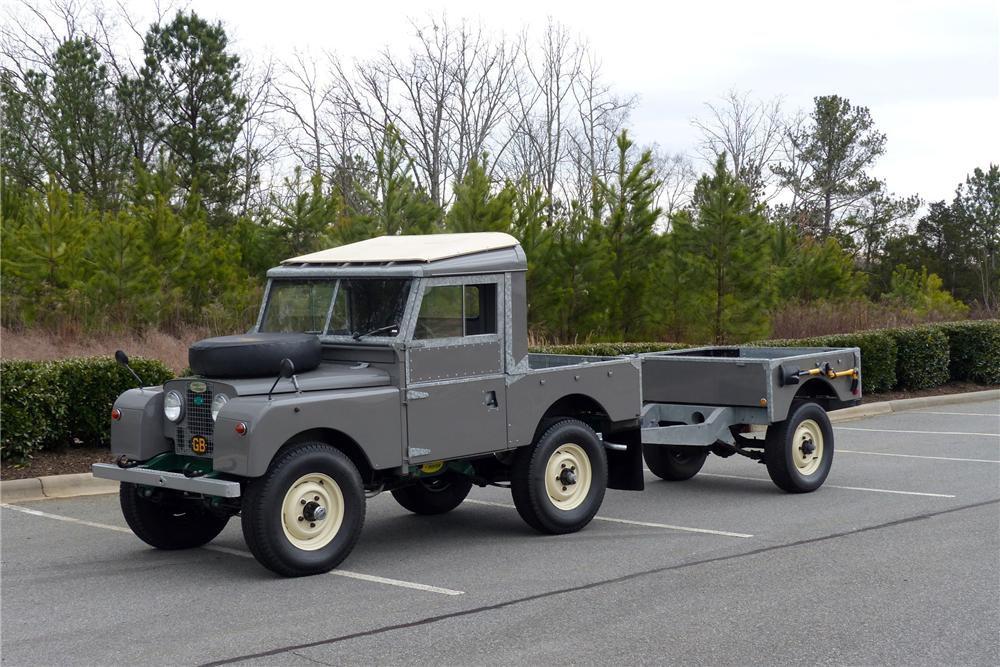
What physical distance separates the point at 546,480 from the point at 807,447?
313cm

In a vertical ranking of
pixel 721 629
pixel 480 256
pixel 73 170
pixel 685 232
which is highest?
pixel 73 170

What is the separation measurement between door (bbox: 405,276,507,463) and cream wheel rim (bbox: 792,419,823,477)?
3363 millimetres

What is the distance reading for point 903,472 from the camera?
11328mm

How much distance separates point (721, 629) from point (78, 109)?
3121 centimetres

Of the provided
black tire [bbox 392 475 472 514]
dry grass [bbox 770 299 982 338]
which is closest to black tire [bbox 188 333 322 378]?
black tire [bbox 392 475 472 514]

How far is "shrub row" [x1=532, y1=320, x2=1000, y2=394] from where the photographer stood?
16828 mm

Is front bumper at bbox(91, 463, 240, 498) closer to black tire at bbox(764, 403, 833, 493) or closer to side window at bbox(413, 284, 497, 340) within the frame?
side window at bbox(413, 284, 497, 340)

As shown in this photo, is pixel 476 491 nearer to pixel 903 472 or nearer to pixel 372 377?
pixel 372 377

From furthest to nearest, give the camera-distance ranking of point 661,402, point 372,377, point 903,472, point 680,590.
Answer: point 903,472
point 661,402
point 372,377
point 680,590

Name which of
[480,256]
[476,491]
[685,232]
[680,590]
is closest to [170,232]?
[685,232]

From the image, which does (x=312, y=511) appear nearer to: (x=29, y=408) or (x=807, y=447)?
(x=29, y=408)

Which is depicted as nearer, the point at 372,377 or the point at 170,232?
the point at 372,377

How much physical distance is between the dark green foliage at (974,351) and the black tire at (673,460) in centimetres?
1065

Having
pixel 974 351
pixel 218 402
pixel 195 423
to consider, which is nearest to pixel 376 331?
pixel 218 402
